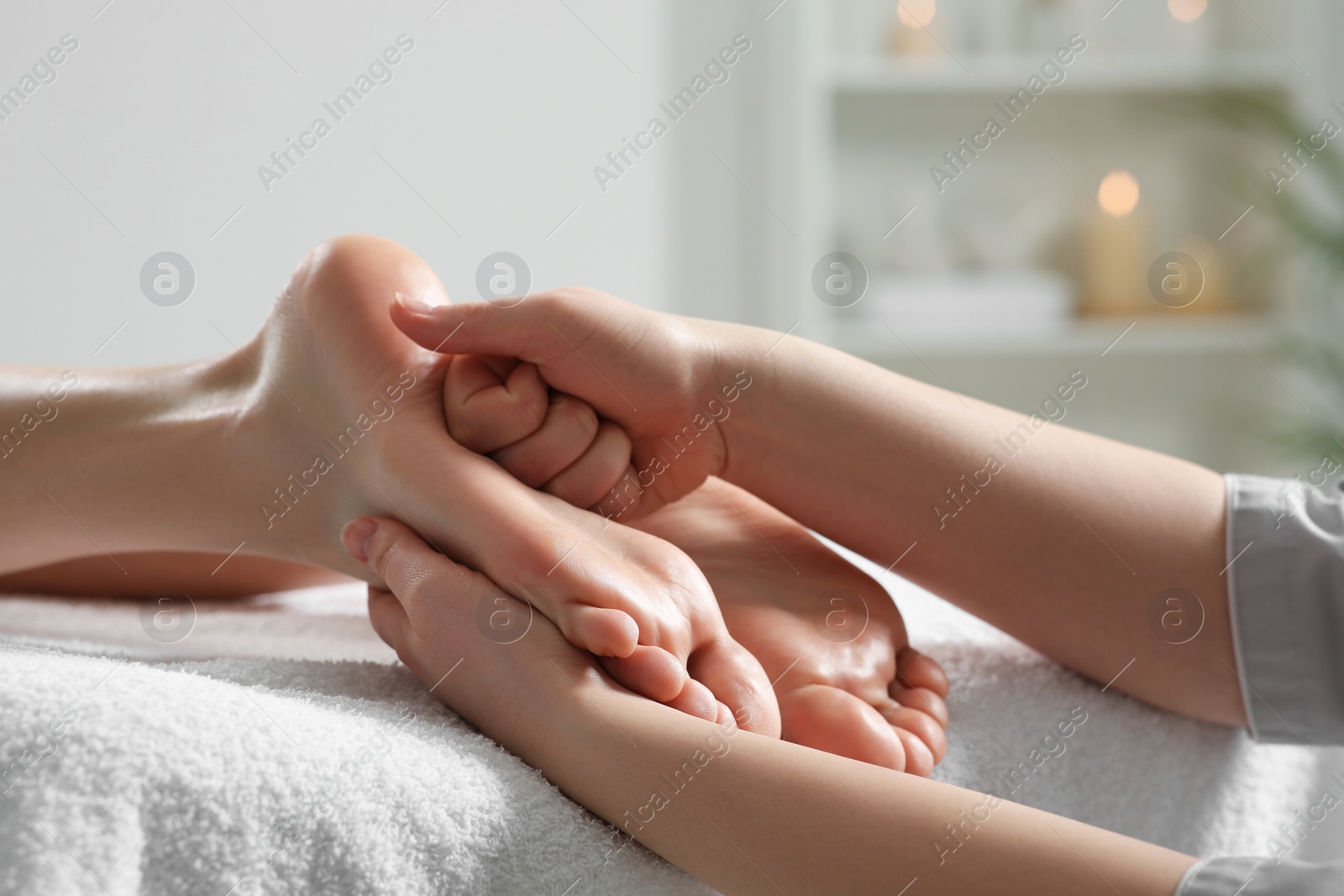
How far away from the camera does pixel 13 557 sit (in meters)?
0.65

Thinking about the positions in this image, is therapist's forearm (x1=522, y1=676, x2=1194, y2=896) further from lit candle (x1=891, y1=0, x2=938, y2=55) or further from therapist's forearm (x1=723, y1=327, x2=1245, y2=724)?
lit candle (x1=891, y1=0, x2=938, y2=55)

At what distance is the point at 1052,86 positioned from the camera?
2.03m

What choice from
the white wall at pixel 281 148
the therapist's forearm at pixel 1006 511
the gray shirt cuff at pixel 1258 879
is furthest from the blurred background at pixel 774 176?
the gray shirt cuff at pixel 1258 879

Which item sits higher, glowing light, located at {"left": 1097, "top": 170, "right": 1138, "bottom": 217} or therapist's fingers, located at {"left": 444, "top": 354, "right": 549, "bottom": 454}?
therapist's fingers, located at {"left": 444, "top": 354, "right": 549, "bottom": 454}

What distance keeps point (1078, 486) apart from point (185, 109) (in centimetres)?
144

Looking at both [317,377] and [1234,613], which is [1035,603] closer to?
[1234,613]

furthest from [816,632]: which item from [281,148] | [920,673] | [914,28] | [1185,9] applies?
[1185,9]

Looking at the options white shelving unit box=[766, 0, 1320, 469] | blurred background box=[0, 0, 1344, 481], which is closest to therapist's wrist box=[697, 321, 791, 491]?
blurred background box=[0, 0, 1344, 481]

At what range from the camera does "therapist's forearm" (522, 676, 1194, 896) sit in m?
0.39

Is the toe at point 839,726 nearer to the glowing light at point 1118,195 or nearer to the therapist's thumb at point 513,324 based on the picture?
the therapist's thumb at point 513,324

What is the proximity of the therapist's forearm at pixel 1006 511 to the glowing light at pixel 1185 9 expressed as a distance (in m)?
1.80

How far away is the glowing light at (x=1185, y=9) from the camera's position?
2092 millimetres

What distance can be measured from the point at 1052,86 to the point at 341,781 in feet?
6.53

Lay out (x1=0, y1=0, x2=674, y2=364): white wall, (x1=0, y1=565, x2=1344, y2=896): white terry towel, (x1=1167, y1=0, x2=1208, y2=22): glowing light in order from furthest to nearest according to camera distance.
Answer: (x1=1167, y1=0, x2=1208, y2=22): glowing light, (x1=0, y1=0, x2=674, y2=364): white wall, (x1=0, y1=565, x2=1344, y2=896): white terry towel
